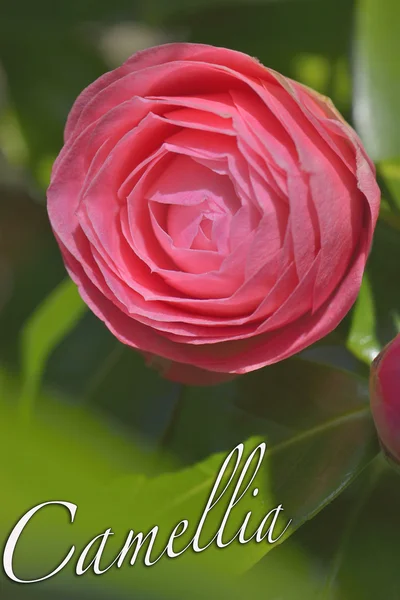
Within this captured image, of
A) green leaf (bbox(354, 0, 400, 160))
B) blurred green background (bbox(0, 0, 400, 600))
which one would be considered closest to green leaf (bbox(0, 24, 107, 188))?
blurred green background (bbox(0, 0, 400, 600))

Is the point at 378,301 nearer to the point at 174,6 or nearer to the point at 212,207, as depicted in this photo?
the point at 212,207

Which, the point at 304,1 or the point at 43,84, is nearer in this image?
the point at 304,1

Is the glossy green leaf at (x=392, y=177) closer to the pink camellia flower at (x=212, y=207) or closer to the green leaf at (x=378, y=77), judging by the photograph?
the green leaf at (x=378, y=77)

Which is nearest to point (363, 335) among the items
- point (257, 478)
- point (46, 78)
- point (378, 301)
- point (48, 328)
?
point (378, 301)

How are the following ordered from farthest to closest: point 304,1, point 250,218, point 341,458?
point 304,1 < point 341,458 < point 250,218

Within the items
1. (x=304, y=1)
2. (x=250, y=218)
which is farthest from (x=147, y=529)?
(x=304, y=1)

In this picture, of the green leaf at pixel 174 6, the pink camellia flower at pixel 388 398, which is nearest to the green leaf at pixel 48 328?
the green leaf at pixel 174 6

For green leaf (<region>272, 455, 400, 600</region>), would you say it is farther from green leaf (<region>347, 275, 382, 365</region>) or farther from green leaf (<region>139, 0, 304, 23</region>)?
green leaf (<region>139, 0, 304, 23</region>)

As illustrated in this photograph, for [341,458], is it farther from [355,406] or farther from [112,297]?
[112,297]
